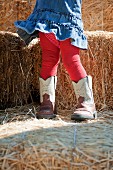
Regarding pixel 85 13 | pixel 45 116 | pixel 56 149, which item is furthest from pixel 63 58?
pixel 85 13

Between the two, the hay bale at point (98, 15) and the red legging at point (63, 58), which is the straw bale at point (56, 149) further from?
the hay bale at point (98, 15)

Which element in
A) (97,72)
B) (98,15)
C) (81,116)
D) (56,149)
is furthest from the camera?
(98,15)

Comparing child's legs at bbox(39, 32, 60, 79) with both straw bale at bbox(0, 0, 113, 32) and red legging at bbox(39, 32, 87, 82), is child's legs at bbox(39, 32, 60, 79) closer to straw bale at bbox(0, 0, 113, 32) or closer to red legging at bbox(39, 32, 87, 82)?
red legging at bbox(39, 32, 87, 82)

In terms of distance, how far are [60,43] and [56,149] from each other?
73cm

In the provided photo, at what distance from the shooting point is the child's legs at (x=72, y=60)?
2.22 metres

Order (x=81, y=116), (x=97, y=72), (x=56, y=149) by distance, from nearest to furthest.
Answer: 1. (x=56, y=149)
2. (x=81, y=116)
3. (x=97, y=72)

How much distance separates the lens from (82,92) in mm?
2262

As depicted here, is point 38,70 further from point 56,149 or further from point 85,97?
point 56,149

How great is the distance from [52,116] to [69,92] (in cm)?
32

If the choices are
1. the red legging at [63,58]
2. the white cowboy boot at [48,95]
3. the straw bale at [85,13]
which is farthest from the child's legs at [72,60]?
the straw bale at [85,13]

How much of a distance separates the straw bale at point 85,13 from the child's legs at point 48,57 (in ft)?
3.67

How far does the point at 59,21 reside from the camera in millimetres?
2205

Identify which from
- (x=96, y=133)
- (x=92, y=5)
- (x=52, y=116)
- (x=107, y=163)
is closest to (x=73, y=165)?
(x=107, y=163)

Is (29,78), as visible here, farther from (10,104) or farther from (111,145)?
(111,145)
